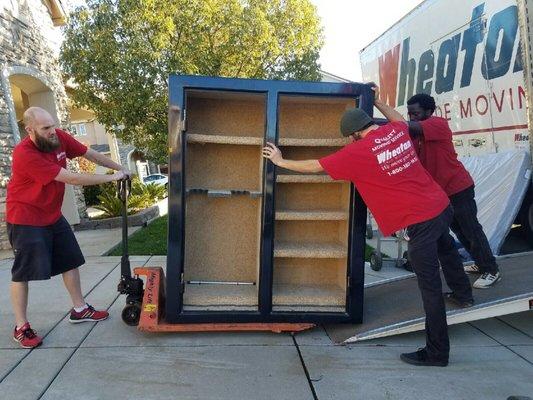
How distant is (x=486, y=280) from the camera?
4148mm

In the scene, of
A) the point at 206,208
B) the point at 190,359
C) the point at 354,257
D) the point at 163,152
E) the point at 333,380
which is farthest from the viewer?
the point at 163,152

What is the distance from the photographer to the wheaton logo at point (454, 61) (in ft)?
16.9

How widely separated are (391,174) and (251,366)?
174 centimetres

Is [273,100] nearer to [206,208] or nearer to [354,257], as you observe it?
[206,208]

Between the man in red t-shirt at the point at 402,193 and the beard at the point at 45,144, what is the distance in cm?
210

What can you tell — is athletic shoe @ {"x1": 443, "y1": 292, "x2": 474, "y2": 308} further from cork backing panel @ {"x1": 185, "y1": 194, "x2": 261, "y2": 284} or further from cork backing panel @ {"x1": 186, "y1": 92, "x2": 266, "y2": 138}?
cork backing panel @ {"x1": 186, "y1": 92, "x2": 266, "y2": 138}

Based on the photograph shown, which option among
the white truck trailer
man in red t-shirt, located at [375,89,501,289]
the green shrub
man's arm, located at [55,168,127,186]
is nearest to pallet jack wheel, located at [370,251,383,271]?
the white truck trailer

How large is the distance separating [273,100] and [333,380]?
2.15 m

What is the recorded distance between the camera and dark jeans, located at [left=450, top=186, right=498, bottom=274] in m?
4.18

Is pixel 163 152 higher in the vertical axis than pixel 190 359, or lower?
higher

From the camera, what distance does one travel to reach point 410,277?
498cm

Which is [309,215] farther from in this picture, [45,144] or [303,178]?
[45,144]

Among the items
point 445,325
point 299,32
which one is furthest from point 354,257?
point 299,32

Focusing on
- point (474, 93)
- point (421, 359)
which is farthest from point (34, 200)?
point (474, 93)
